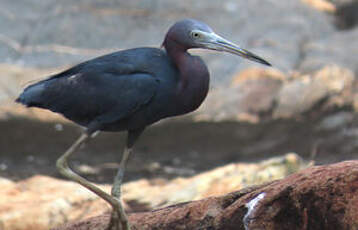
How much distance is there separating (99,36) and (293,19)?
3204 millimetres

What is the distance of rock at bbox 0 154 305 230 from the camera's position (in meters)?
8.48

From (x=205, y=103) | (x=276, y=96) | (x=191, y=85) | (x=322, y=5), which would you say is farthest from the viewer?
(x=322, y=5)

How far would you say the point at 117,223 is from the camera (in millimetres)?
5883

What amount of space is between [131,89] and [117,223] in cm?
102

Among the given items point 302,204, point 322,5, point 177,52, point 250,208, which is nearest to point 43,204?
point 177,52

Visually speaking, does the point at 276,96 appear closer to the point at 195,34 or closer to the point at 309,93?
the point at 309,93

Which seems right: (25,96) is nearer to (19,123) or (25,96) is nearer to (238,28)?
(19,123)

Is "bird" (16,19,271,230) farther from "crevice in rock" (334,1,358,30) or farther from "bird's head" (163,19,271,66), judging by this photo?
"crevice in rock" (334,1,358,30)

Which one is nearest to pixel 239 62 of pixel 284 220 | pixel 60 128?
pixel 60 128

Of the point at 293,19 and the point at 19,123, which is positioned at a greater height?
the point at 293,19

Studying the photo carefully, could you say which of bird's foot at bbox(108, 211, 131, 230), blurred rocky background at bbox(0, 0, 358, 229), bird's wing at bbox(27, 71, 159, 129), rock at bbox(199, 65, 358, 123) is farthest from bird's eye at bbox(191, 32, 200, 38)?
rock at bbox(199, 65, 358, 123)

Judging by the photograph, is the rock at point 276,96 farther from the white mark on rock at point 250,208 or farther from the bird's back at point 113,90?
the white mark on rock at point 250,208

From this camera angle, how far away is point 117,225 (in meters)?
5.89

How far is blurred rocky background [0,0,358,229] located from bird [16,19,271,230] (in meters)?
3.99
